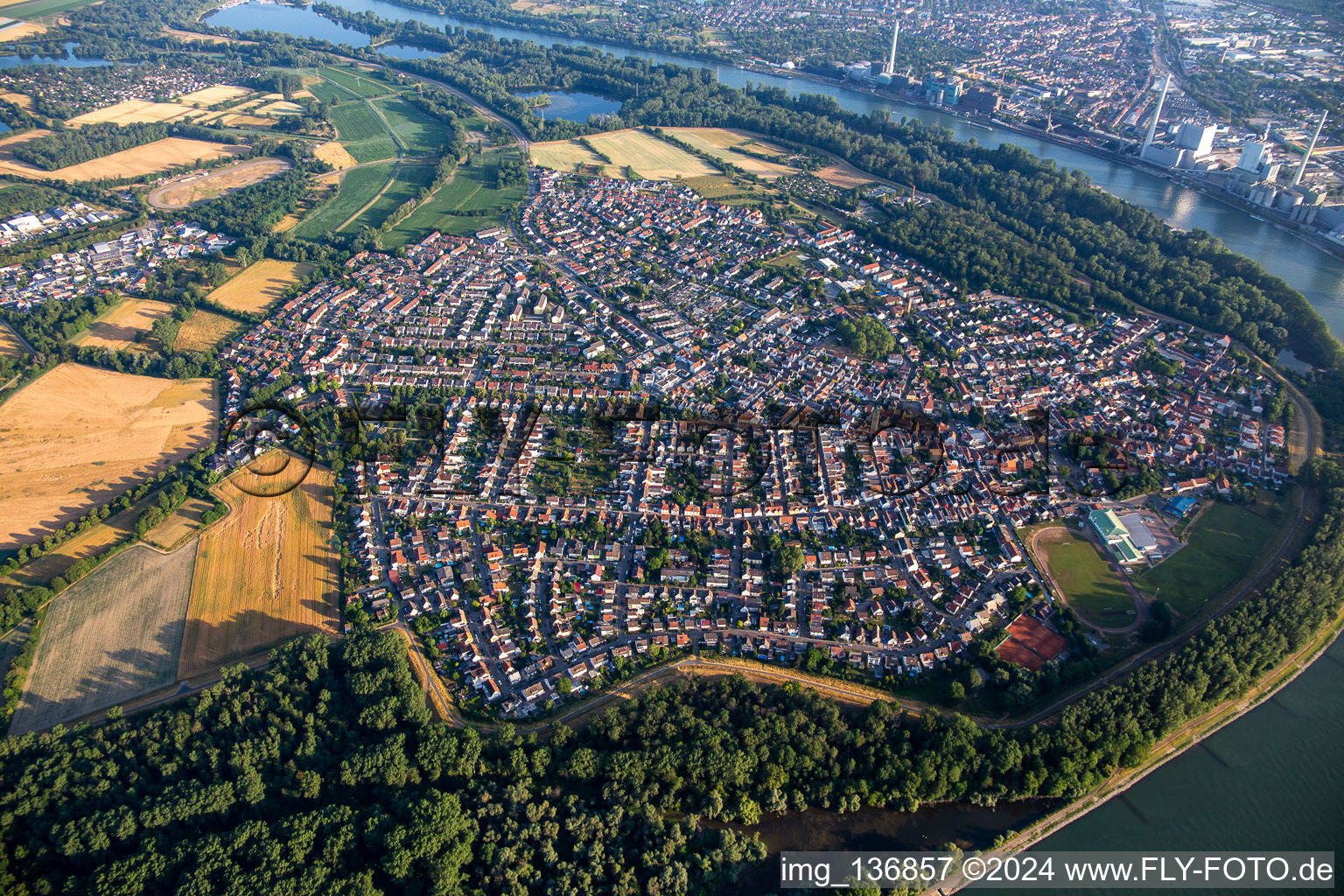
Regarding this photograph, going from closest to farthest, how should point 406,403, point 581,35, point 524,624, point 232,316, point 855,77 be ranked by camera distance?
point 524,624, point 406,403, point 232,316, point 855,77, point 581,35

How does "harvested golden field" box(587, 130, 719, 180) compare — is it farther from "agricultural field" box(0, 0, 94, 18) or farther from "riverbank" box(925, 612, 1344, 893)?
"agricultural field" box(0, 0, 94, 18)

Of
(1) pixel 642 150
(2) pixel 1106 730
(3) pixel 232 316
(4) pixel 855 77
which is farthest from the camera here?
(4) pixel 855 77

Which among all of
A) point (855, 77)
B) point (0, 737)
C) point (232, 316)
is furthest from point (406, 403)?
point (855, 77)

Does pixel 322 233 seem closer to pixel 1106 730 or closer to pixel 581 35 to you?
pixel 1106 730

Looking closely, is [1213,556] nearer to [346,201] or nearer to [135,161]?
[346,201]

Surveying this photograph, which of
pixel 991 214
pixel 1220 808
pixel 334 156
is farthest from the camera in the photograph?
pixel 334 156

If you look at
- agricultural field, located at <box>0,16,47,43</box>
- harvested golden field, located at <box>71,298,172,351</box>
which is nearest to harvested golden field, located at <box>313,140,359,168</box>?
harvested golden field, located at <box>71,298,172,351</box>

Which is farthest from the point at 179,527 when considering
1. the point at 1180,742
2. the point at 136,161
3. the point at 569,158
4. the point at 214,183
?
the point at 136,161

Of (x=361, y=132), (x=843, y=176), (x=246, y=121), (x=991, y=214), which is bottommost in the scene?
(x=991, y=214)

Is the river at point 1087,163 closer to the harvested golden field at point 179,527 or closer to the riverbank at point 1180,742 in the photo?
the riverbank at point 1180,742
